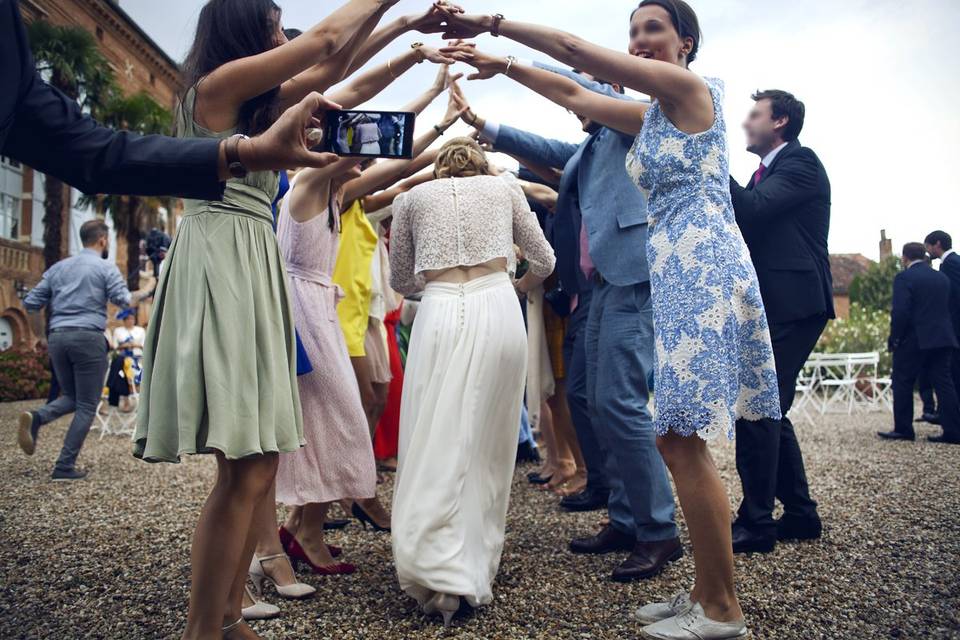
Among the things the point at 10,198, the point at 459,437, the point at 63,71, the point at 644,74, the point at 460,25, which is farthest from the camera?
the point at 10,198

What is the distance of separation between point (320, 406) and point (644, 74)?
220 centimetres

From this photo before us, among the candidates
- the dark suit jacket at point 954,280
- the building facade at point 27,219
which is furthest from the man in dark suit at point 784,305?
the building facade at point 27,219

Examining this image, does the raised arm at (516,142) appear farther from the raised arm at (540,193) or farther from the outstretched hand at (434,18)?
the outstretched hand at (434,18)

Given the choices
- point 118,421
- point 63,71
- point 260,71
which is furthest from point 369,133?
point 63,71

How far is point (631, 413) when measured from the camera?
362 centimetres

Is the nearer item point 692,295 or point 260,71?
point 260,71

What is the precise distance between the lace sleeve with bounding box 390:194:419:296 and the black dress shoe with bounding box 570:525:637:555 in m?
1.66

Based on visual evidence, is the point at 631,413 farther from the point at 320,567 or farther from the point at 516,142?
the point at 516,142

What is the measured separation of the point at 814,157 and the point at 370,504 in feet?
11.3

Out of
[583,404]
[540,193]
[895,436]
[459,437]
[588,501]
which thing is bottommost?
[895,436]

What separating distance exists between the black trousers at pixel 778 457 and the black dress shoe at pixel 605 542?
619mm

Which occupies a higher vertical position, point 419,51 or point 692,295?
point 419,51

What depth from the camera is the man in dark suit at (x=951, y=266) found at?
31.7 ft

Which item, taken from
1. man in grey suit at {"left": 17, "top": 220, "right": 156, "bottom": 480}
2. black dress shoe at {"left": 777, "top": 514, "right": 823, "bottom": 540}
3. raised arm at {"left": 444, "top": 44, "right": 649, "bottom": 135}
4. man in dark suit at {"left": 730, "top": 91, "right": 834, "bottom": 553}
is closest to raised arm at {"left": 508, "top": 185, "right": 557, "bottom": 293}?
raised arm at {"left": 444, "top": 44, "right": 649, "bottom": 135}
